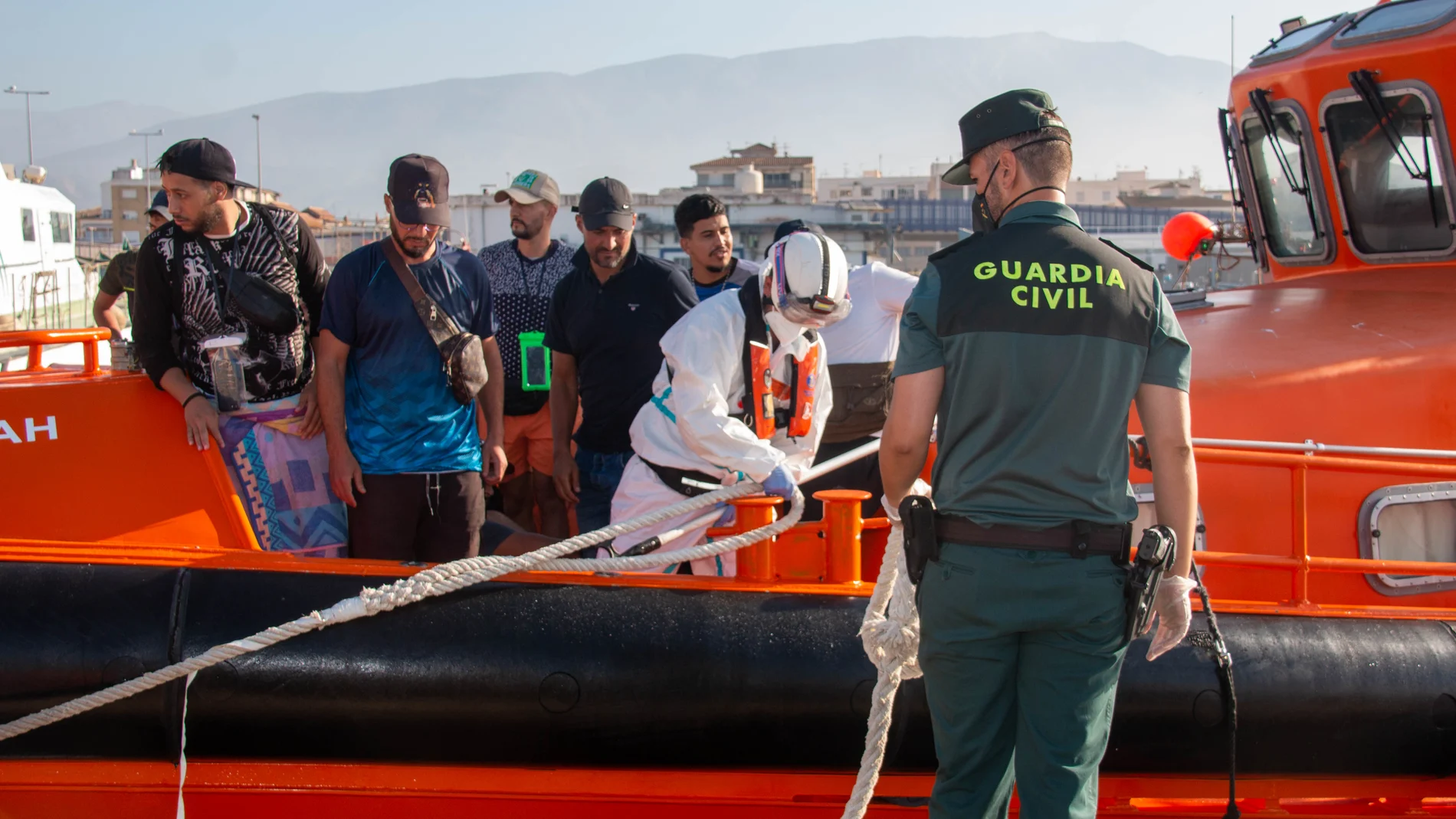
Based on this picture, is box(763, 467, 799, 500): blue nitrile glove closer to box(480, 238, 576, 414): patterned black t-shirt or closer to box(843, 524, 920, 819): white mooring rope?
box(843, 524, 920, 819): white mooring rope

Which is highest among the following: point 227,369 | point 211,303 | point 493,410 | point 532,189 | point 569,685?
point 532,189

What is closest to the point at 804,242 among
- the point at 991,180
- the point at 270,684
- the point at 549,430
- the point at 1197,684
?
the point at 991,180

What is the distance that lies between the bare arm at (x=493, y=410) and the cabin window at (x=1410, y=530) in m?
2.60

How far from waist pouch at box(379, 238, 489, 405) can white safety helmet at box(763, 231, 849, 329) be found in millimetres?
930

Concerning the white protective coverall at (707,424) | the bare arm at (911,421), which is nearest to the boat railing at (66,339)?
the white protective coverall at (707,424)

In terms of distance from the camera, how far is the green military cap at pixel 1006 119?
201 centimetres

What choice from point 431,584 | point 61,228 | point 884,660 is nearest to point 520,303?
point 431,584

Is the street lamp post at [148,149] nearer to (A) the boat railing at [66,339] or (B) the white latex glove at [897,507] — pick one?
(A) the boat railing at [66,339]

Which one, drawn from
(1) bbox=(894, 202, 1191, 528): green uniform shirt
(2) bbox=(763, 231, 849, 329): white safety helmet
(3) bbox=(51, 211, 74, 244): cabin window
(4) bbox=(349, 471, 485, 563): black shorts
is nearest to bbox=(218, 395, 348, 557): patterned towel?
(4) bbox=(349, 471, 485, 563): black shorts

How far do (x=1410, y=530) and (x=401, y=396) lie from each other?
3.00m

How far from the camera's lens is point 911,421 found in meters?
2.06

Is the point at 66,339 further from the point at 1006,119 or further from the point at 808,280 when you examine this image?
the point at 1006,119

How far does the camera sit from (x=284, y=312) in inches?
128

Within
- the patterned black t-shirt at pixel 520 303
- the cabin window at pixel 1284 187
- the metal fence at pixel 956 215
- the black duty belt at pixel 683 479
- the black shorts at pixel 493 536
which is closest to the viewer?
the black duty belt at pixel 683 479
